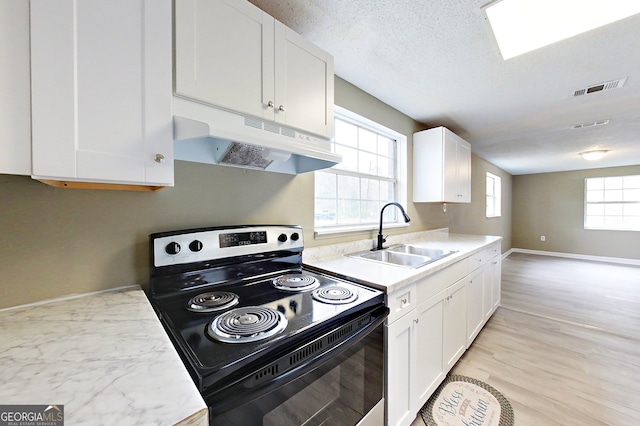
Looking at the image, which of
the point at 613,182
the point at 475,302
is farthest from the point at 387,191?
the point at 613,182

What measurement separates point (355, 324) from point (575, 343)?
9.23 feet

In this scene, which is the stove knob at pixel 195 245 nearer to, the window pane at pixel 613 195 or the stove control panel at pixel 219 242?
the stove control panel at pixel 219 242

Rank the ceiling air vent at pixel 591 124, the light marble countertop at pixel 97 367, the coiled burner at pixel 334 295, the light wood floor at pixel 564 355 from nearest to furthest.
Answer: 1. the light marble countertop at pixel 97 367
2. the coiled burner at pixel 334 295
3. the light wood floor at pixel 564 355
4. the ceiling air vent at pixel 591 124

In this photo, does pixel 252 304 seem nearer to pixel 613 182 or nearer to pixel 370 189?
pixel 370 189

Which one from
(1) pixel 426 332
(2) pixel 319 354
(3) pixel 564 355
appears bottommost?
(3) pixel 564 355

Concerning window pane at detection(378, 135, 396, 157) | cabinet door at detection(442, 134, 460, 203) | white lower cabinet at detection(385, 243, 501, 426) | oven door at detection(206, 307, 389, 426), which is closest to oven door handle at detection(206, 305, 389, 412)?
oven door at detection(206, 307, 389, 426)

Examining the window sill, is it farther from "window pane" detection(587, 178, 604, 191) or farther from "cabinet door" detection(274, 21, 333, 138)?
"window pane" detection(587, 178, 604, 191)

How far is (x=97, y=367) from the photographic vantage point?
0.54 metres

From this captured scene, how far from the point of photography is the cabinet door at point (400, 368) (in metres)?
1.18

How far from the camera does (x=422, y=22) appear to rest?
1355 mm

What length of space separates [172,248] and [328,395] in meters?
0.85

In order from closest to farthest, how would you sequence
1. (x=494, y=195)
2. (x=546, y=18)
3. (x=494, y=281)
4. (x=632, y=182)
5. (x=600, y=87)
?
1. (x=546, y=18)
2. (x=600, y=87)
3. (x=494, y=281)
4. (x=632, y=182)
5. (x=494, y=195)

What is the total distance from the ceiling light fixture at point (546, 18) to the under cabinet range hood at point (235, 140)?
3.90 feet

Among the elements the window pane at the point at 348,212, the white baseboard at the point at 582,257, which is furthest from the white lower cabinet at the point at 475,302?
the white baseboard at the point at 582,257
